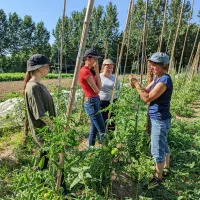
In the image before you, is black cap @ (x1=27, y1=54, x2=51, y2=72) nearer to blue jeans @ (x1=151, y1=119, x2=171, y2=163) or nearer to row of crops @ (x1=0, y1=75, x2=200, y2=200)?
row of crops @ (x1=0, y1=75, x2=200, y2=200)

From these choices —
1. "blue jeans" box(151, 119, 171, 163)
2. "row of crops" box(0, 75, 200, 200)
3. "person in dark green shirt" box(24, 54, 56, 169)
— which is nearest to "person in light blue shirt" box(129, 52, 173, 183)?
"blue jeans" box(151, 119, 171, 163)

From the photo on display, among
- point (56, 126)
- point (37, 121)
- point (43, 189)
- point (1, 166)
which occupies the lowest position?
point (1, 166)

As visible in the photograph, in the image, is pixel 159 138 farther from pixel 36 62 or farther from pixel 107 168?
pixel 36 62

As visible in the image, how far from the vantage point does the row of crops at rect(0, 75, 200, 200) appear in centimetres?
148

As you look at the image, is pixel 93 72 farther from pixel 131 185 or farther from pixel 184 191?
pixel 184 191

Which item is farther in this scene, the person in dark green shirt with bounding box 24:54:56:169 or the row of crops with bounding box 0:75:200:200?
the person in dark green shirt with bounding box 24:54:56:169

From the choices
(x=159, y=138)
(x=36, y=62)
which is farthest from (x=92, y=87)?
(x=159, y=138)

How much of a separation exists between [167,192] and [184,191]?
19 centimetres

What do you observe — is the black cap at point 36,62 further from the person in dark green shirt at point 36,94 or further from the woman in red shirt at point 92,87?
the woman in red shirt at point 92,87

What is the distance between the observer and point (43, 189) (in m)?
1.49

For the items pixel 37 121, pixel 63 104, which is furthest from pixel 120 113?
pixel 63 104

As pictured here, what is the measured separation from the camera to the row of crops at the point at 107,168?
1.48 m

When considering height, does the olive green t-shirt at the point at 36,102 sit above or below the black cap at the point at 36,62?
below

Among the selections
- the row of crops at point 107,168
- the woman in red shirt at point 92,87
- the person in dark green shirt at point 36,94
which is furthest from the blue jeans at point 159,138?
the person in dark green shirt at point 36,94
